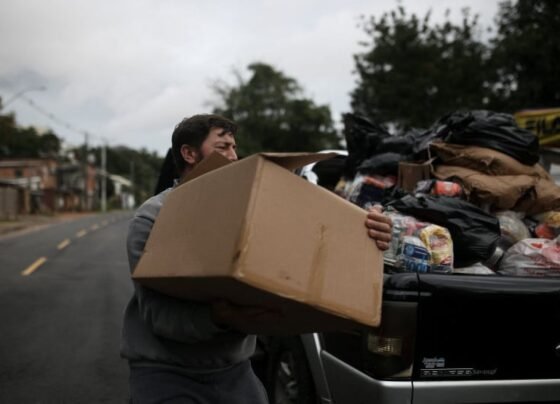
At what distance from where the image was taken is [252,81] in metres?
47.4

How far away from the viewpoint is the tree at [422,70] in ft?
62.8

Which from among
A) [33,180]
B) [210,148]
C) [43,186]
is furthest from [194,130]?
[43,186]

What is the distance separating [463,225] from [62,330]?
494cm

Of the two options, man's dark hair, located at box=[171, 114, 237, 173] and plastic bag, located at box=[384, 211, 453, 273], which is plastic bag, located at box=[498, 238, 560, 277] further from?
man's dark hair, located at box=[171, 114, 237, 173]

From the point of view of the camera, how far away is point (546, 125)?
6004 millimetres

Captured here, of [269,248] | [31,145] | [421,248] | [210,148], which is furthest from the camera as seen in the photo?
[31,145]

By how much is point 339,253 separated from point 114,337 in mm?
4960

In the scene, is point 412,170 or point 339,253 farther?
point 412,170

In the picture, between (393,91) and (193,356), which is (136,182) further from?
(193,356)

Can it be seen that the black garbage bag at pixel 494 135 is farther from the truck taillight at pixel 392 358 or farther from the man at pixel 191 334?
the man at pixel 191 334

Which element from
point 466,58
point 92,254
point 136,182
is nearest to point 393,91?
point 466,58

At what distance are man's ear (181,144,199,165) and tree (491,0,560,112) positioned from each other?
18112 mm

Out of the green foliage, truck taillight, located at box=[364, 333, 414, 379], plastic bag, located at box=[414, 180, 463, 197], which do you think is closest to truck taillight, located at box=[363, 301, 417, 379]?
truck taillight, located at box=[364, 333, 414, 379]

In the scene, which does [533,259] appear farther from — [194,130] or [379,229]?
[194,130]
